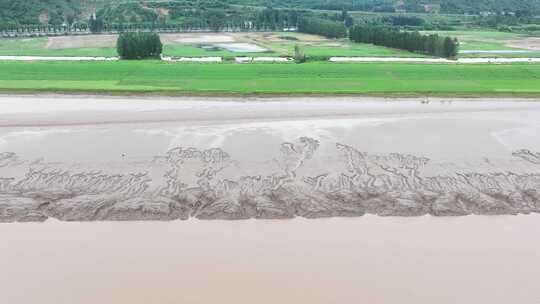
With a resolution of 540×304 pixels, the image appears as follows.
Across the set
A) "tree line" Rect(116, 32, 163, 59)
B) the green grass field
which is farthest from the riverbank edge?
"tree line" Rect(116, 32, 163, 59)

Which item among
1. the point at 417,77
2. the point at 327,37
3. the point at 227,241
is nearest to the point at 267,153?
the point at 227,241

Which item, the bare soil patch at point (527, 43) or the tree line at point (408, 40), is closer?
the tree line at point (408, 40)

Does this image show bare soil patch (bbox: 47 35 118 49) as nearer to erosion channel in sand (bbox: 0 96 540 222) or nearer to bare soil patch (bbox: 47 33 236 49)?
bare soil patch (bbox: 47 33 236 49)

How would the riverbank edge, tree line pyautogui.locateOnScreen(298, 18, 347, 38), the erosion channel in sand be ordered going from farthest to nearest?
tree line pyautogui.locateOnScreen(298, 18, 347, 38), the riverbank edge, the erosion channel in sand

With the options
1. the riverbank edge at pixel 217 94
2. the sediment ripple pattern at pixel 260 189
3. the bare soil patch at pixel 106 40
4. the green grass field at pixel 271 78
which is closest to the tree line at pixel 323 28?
the bare soil patch at pixel 106 40

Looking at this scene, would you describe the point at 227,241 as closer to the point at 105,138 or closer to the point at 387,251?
the point at 387,251

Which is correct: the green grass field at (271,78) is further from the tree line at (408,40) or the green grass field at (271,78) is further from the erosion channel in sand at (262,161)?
the tree line at (408,40)

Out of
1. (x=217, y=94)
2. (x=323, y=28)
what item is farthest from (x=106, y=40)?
(x=217, y=94)
